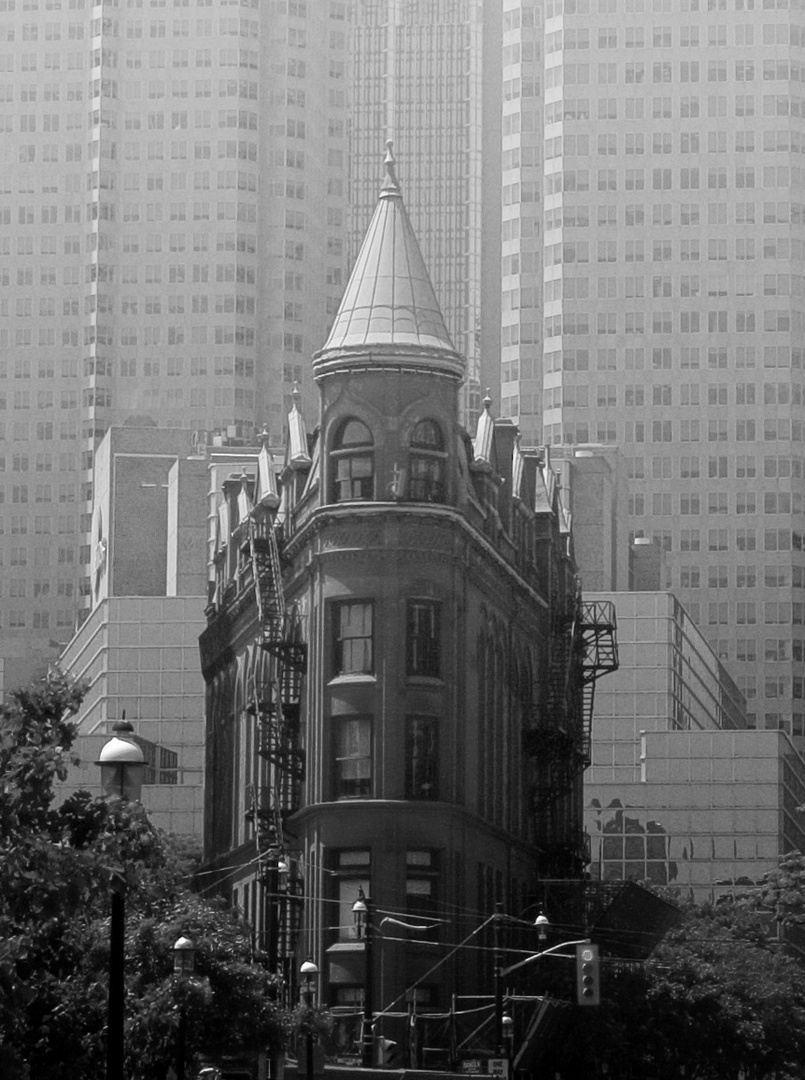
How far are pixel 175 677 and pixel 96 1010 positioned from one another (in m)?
111

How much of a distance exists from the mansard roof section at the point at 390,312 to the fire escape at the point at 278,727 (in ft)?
26.2

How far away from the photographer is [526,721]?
3979 inches

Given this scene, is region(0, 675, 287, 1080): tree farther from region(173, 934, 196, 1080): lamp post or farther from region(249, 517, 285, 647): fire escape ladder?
region(249, 517, 285, 647): fire escape ladder

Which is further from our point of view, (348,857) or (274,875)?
(348,857)

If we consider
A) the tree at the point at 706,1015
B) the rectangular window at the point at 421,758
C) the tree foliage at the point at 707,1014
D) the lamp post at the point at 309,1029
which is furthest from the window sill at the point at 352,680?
the tree at the point at 706,1015

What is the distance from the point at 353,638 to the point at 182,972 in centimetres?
2864

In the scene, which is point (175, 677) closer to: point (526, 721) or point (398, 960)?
point (526, 721)

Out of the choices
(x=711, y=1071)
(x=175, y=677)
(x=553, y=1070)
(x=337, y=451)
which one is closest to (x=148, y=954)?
(x=337, y=451)

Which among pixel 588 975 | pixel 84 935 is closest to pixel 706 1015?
pixel 588 975

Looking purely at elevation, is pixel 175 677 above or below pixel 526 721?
above

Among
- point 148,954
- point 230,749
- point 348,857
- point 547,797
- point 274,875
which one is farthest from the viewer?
point 230,749

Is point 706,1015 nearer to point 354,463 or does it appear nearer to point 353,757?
point 353,757

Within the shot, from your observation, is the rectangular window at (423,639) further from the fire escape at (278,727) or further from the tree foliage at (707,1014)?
the tree foliage at (707,1014)

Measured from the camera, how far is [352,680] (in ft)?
278
